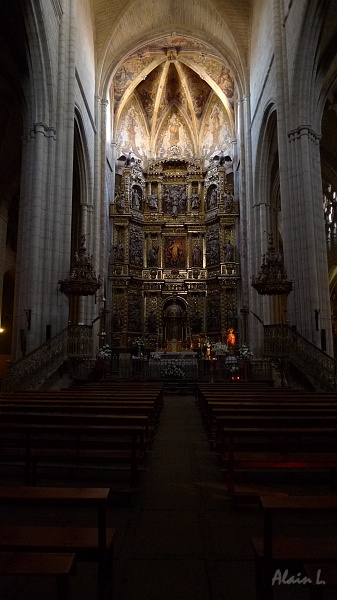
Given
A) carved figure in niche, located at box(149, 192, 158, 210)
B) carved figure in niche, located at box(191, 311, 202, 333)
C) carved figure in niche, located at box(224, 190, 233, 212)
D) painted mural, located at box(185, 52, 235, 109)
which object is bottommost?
carved figure in niche, located at box(191, 311, 202, 333)

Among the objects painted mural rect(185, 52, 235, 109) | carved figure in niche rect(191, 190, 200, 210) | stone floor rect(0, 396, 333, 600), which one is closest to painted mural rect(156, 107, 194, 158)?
painted mural rect(185, 52, 235, 109)

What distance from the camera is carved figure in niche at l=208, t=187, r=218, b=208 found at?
1287 inches

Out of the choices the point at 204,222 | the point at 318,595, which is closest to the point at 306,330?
the point at 318,595

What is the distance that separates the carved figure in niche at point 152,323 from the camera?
31250mm

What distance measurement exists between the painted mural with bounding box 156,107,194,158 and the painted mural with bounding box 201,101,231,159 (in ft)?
5.00

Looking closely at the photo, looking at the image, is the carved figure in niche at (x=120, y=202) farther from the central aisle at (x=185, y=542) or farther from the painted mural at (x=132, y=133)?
the central aisle at (x=185, y=542)

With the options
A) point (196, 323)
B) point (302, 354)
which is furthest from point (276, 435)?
point (196, 323)

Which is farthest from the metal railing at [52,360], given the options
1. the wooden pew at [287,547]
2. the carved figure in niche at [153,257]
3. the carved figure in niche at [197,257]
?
the carved figure in niche at [197,257]

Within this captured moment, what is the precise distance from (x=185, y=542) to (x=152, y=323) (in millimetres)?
28107

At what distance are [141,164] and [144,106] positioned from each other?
17.9 ft

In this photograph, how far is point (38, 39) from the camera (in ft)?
50.5

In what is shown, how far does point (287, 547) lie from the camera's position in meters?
2.29

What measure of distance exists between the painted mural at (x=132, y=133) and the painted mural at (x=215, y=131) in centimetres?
503

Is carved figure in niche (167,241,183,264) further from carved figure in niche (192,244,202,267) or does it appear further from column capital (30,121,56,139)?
column capital (30,121,56,139)
